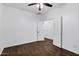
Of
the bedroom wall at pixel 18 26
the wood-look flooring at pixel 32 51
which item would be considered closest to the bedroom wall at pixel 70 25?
the wood-look flooring at pixel 32 51

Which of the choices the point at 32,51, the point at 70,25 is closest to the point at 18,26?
the point at 32,51

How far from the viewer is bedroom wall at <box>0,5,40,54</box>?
367cm

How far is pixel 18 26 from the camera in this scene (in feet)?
13.1

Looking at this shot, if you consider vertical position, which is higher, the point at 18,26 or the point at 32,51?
the point at 18,26

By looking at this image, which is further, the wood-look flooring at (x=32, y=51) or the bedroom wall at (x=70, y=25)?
the bedroom wall at (x=70, y=25)

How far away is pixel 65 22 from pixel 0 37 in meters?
2.81

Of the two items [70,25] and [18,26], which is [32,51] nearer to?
[18,26]

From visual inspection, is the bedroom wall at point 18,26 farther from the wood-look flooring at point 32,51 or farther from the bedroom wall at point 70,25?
the bedroom wall at point 70,25

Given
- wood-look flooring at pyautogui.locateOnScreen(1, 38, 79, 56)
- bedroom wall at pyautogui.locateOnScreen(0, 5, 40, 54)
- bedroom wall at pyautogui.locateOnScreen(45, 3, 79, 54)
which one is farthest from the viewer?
bedroom wall at pyautogui.locateOnScreen(0, 5, 40, 54)

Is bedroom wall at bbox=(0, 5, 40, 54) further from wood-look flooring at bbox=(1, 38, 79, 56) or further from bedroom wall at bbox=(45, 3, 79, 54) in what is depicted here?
bedroom wall at bbox=(45, 3, 79, 54)

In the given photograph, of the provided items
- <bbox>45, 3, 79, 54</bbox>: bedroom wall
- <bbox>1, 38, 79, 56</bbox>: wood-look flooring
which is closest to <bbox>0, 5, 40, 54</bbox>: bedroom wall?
<bbox>1, 38, 79, 56</bbox>: wood-look flooring

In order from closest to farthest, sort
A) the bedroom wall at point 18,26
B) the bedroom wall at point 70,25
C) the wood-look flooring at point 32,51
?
the wood-look flooring at point 32,51 < the bedroom wall at point 70,25 < the bedroom wall at point 18,26

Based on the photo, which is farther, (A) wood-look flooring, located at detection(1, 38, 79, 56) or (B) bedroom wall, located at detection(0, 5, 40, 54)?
(B) bedroom wall, located at detection(0, 5, 40, 54)

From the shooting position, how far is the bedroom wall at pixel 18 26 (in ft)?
12.0
